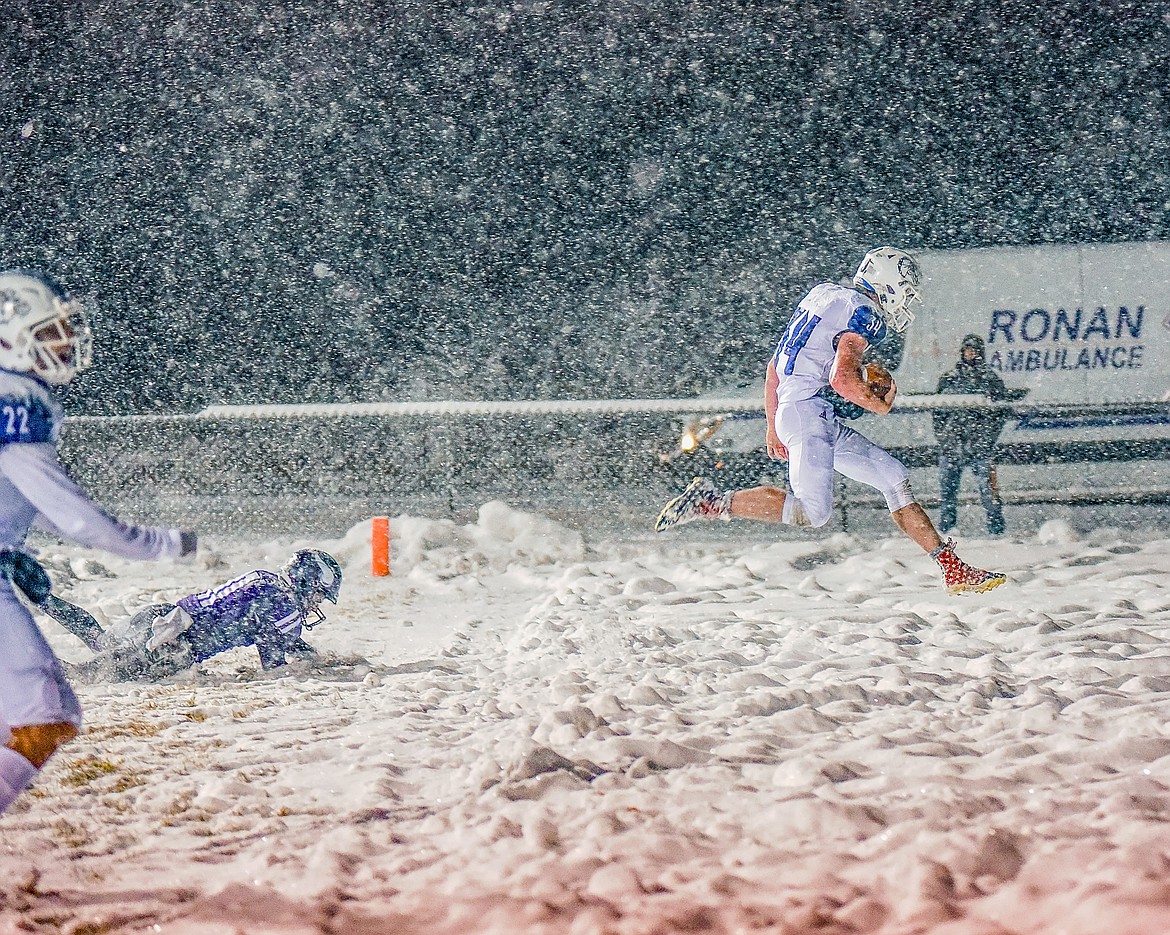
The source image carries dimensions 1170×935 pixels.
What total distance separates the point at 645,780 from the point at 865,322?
3003 millimetres

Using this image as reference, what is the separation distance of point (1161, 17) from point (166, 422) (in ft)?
48.2

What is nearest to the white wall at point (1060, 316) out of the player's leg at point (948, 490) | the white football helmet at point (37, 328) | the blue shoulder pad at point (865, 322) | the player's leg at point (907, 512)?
the player's leg at point (948, 490)

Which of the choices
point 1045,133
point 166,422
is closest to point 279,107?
point 166,422

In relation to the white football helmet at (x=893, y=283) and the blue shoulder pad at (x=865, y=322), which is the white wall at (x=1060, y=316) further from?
the blue shoulder pad at (x=865, y=322)

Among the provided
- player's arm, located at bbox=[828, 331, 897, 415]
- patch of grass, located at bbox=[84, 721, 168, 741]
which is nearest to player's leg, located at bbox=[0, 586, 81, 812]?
patch of grass, located at bbox=[84, 721, 168, 741]

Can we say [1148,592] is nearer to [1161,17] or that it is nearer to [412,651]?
[412,651]

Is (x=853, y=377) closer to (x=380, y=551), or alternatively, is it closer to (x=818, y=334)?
(x=818, y=334)

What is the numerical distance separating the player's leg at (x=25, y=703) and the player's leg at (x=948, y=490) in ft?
26.5

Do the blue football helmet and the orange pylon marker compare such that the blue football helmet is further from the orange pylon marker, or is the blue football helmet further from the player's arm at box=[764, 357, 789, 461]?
the orange pylon marker

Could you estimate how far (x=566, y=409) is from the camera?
40.6 feet

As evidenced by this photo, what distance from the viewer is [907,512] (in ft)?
17.9

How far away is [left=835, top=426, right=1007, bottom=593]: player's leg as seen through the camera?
5441mm

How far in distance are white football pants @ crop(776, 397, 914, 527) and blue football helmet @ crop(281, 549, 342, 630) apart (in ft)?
7.88

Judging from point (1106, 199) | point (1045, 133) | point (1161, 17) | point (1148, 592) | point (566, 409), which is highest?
point (1161, 17)
